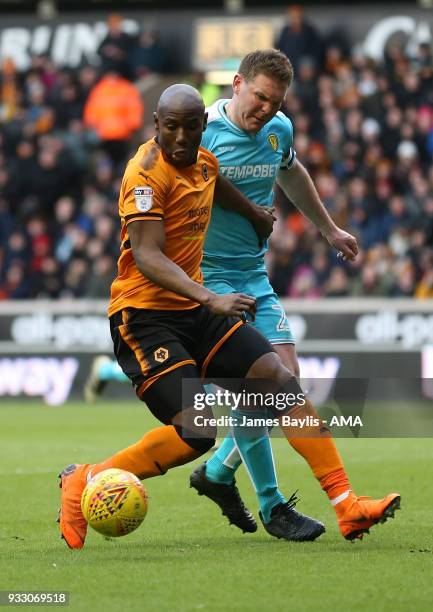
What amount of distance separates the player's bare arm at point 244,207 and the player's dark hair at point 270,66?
558 mm

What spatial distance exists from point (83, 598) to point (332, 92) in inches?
626

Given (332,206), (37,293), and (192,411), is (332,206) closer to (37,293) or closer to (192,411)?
(37,293)

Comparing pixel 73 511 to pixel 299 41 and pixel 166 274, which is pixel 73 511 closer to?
pixel 166 274

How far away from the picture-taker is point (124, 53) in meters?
23.5

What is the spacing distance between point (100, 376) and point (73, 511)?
35.4 feet

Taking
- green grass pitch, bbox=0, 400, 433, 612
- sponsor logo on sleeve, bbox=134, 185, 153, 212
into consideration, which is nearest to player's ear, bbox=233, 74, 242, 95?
sponsor logo on sleeve, bbox=134, 185, 153, 212

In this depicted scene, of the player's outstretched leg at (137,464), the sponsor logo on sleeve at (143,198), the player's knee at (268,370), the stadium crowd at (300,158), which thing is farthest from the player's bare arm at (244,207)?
the stadium crowd at (300,158)

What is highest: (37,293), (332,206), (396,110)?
(396,110)

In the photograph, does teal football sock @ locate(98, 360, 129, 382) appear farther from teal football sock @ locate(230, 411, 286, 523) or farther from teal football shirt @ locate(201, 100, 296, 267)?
teal football sock @ locate(230, 411, 286, 523)

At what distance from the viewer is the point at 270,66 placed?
23.3 ft

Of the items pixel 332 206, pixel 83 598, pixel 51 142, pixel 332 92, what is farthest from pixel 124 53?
pixel 83 598

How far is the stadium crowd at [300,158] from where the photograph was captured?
61.1ft
